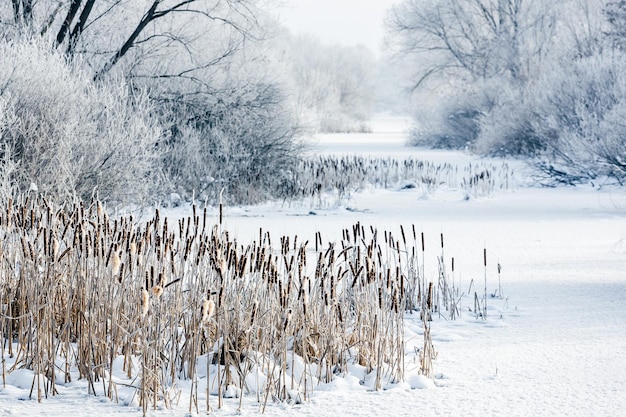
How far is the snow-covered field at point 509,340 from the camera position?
3.83 metres

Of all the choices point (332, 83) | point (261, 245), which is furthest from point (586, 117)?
point (332, 83)

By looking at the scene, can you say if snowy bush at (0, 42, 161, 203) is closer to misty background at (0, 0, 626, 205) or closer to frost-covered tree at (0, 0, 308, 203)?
misty background at (0, 0, 626, 205)

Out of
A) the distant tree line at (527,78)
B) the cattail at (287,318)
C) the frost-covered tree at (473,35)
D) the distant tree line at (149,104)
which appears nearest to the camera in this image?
the cattail at (287,318)

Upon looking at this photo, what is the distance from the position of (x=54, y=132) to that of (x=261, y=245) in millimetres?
5322

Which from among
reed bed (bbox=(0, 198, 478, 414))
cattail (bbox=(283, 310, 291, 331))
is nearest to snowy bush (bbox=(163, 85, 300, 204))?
reed bed (bbox=(0, 198, 478, 414))

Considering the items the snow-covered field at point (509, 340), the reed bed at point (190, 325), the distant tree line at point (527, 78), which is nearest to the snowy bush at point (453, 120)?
the distant tree line at point (527, 78)

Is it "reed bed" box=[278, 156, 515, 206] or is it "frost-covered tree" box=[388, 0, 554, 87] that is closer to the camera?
"reed bed" box=[278, 156, 515, 206]

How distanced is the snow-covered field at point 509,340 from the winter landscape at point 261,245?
0.07ft

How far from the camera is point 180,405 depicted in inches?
148

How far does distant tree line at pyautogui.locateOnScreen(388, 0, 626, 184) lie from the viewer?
16422 mm

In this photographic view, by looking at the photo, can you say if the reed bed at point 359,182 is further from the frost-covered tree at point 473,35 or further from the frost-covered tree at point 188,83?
the frost-covered tree at point 473,35

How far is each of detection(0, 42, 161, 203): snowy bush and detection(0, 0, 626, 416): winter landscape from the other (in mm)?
37

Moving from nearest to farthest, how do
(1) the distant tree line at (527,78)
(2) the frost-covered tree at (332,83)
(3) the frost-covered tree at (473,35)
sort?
(1) the distant tree line at (527,78) → (3) the frost-covered tree at (473,35) → (2) the frost-covered tree at (332,83)

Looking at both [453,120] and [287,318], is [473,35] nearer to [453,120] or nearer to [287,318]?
[453,120]
